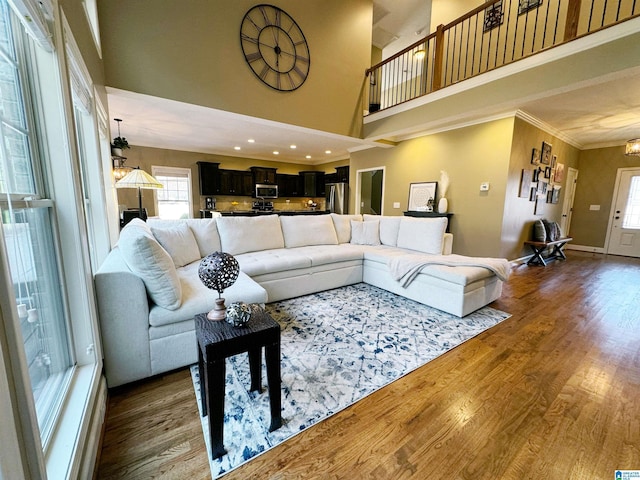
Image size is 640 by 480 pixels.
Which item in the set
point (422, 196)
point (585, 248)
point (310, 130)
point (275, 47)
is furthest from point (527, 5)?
point (585, 248)

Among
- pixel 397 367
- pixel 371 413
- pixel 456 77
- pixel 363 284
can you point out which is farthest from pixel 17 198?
pixel 456 77

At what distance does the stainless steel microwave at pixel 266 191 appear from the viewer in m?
8.10

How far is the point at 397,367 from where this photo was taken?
1858mm

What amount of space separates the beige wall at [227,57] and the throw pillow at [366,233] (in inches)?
77.4

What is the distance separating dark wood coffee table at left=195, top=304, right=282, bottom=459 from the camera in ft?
3.71

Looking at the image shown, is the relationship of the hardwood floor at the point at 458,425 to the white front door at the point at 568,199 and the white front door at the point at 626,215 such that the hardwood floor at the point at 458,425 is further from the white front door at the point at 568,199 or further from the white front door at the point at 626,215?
the white front door at the point at 626,215

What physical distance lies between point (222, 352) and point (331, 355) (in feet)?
3.41

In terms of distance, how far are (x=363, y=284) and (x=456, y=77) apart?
477cm

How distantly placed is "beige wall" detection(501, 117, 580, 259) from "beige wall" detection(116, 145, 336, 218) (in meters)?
4.63

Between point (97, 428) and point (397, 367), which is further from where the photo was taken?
point (397, 367)

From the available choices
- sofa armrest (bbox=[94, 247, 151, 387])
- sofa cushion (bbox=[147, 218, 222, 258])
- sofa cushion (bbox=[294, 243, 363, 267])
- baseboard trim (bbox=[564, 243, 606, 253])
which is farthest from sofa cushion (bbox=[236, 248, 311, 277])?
baseboard trim (bbox=[564, 243, 606, 253])

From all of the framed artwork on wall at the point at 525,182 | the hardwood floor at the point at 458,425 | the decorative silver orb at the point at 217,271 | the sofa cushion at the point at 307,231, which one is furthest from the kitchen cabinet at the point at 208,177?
the framed artwork on wall at the point at 525,182

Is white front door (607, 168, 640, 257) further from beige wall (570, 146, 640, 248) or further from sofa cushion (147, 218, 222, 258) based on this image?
sofa cushion (147, 218, 222, 258)

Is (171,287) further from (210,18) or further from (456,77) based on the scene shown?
(456,77)
